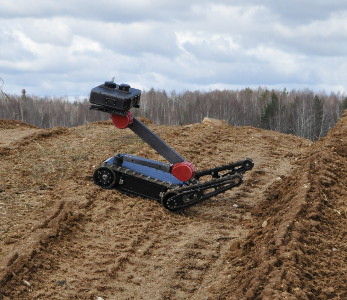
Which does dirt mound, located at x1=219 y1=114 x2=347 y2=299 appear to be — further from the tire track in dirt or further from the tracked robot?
the tracked robot

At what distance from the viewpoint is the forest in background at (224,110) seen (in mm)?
66750

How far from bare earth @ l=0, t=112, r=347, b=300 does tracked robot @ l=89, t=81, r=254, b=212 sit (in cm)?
22

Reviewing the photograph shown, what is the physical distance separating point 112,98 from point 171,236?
94.8 inches

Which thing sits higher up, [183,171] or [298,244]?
[183,171]

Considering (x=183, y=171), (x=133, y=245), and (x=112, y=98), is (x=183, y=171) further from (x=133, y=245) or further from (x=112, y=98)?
(x=133, y=245)

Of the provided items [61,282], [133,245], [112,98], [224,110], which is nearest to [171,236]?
[133,245]

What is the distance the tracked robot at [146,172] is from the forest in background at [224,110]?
52709 mm

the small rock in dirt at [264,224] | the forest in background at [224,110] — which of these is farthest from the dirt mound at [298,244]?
the forest in background at [224,110]

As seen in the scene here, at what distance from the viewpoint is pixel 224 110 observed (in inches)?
2749

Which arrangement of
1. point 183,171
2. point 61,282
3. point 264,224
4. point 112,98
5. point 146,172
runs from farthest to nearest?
point 146,172
point 183,171
point 112,98
point 264,224
point 61,282

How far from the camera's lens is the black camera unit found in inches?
413

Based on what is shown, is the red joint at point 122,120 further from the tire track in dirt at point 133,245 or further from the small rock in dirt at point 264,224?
the small rock in dirt at point 264,224

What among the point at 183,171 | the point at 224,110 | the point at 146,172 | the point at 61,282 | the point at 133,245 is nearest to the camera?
the point at 61,282

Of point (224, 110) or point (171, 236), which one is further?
point (224, 110)
